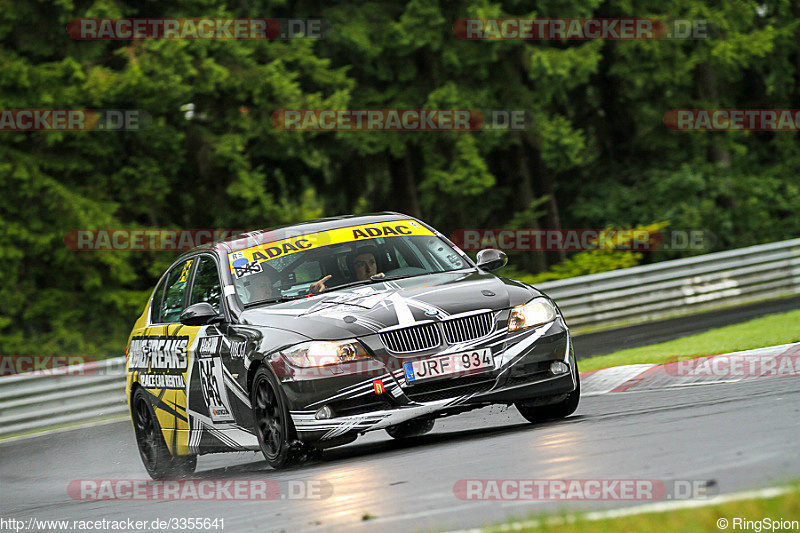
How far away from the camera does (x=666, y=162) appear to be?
2973 cm

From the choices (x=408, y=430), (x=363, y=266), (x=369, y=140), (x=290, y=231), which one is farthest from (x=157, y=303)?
(x=369, y=140)

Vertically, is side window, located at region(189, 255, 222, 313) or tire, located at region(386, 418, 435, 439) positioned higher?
side window, located at region(189, 255, 222, 313)

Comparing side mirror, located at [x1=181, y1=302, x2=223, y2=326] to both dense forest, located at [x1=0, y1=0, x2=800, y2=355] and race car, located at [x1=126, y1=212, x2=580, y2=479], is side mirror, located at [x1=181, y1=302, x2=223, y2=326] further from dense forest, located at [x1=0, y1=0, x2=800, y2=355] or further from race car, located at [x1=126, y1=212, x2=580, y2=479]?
dense forest, located at [x1=0, y1=0, x2=800, y2=355]

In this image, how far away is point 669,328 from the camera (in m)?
19.2

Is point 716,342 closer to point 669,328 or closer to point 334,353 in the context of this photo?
point 669,328

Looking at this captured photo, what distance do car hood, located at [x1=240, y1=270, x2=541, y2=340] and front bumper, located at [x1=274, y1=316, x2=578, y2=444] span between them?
262 mm

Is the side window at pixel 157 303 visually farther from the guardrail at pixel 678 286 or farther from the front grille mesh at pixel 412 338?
the guardrail at pixel 678 286

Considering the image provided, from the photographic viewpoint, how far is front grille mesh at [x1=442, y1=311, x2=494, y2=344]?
27.4ft

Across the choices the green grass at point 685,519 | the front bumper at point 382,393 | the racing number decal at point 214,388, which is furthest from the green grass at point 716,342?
the green grass at point 685,519

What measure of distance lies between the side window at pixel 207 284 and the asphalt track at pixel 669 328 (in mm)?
7798

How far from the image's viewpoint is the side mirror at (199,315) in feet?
30.0

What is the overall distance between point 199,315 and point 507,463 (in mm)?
3043

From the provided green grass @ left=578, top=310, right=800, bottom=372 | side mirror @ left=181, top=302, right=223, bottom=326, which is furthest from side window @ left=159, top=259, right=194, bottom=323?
green grass @ left=578, top=310, right=800, bottom=372

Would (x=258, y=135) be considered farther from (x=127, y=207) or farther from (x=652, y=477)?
(x=652, y=477)
